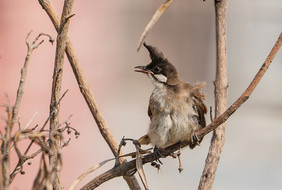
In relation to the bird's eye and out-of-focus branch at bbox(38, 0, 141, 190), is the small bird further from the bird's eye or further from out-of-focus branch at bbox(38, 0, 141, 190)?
out-of-focus branch at bbox(38, 0, 141, 190)

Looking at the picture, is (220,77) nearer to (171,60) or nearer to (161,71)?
(161,71)

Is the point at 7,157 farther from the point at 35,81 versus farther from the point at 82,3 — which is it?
the point at 82,3

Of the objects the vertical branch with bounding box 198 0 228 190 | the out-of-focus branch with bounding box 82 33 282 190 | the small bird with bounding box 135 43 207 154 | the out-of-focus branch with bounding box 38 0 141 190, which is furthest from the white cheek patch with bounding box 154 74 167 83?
the out-of-focus branch with bounding box 82 33 282 190

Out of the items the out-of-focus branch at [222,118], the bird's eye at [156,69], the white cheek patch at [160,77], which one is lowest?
the out-of-focus branch at [222,118]

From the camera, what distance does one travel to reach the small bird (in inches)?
97.7

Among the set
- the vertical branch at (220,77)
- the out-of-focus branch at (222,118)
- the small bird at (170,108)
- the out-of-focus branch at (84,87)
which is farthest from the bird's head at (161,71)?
the out-of-focus branch at (222,118)

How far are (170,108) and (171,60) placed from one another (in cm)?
375

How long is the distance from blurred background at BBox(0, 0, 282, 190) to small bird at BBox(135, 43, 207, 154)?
3.18m

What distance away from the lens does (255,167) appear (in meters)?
6.23

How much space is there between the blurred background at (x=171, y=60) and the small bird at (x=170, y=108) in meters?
3.18

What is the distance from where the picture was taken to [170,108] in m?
2.57

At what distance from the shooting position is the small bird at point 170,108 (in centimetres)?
248

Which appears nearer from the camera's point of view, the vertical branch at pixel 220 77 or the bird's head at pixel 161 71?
the vertical branch at pixel 220 77

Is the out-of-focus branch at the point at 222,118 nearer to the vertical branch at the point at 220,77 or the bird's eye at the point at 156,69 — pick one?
the vertical branch at the point at 220,77
